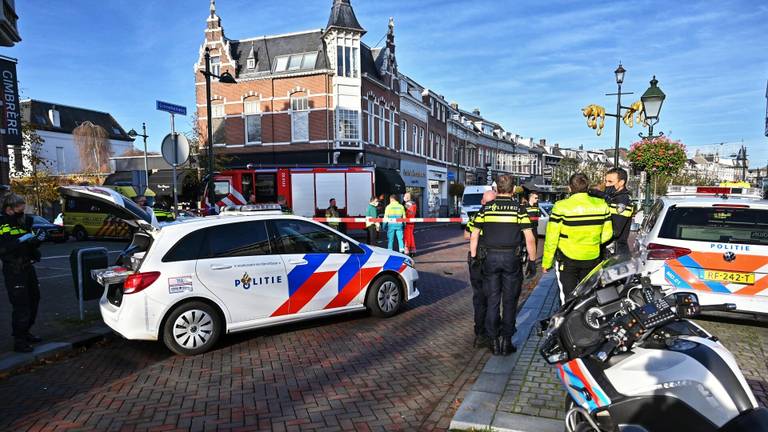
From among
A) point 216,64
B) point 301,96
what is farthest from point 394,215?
point 216,64

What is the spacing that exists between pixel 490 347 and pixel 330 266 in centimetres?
221

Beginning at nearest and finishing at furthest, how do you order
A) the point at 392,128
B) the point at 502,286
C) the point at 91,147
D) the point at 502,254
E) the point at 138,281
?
the point at 502,254
the point at 502,286
the point at 138,281
the point at 392,128
the point at 91,147

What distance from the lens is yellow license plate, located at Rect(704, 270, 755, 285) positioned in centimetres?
479

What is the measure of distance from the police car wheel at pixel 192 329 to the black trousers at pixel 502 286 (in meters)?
3.00

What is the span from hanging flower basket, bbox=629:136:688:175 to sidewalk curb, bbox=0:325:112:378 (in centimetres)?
1203

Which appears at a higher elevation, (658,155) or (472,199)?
(658,155)

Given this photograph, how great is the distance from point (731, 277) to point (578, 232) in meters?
1.78

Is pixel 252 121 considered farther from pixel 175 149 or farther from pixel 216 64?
pixel 175 149

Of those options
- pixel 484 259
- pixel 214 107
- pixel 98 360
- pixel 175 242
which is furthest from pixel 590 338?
pixel 214 107

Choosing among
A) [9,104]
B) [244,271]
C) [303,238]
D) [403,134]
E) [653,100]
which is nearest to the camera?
[244,271]

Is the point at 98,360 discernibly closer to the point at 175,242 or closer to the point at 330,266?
the point at 175,242

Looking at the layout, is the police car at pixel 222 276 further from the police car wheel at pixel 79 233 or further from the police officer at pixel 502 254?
the police car wheel at pixel 79 233

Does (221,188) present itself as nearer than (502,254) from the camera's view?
No

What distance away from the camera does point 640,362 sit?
7.39 ft
